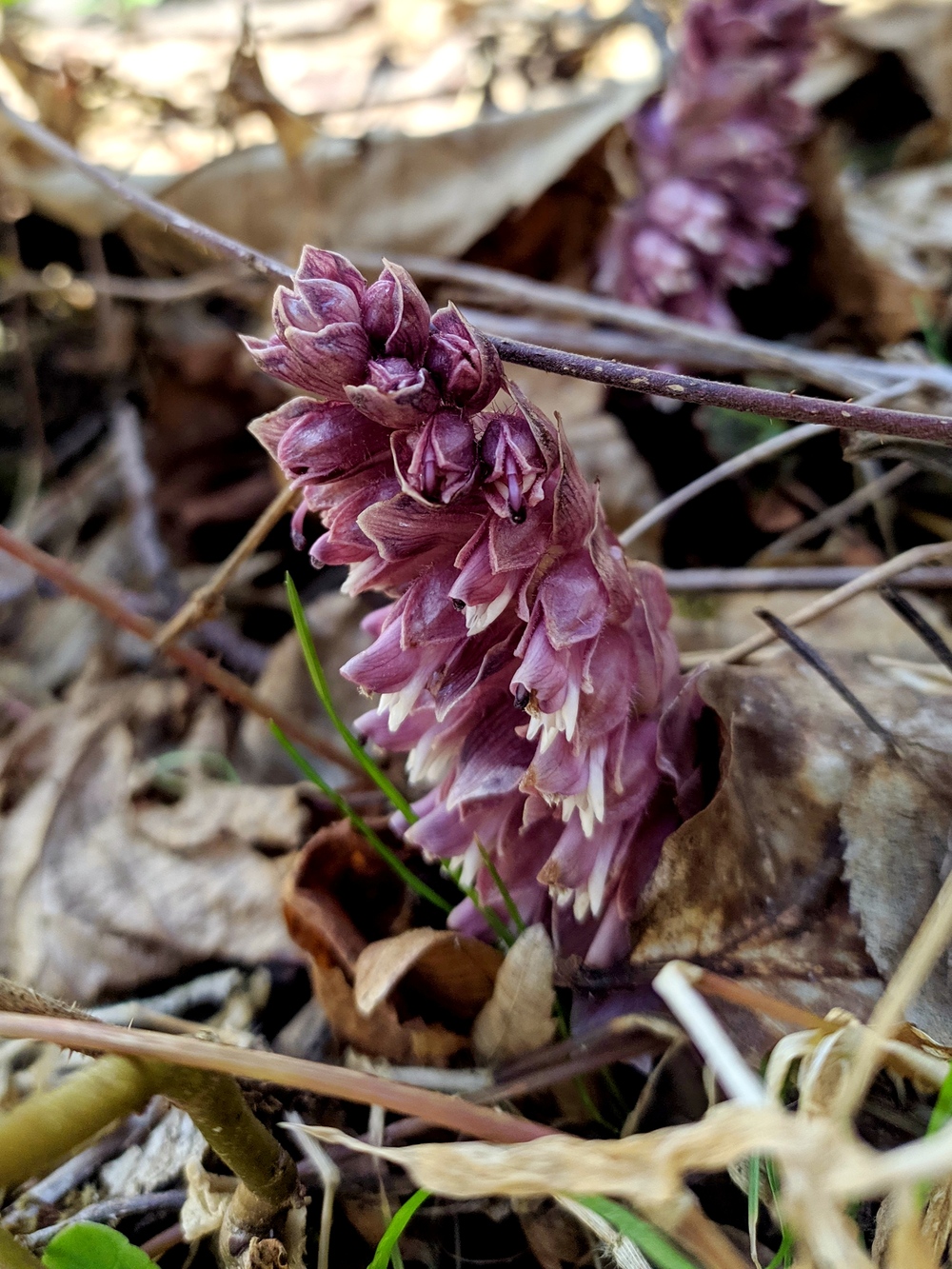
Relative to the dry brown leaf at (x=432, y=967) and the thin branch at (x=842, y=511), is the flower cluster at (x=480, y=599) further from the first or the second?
the thin branch at (x=842, y=511)

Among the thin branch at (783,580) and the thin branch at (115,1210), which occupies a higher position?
the thin branch at (783,580)

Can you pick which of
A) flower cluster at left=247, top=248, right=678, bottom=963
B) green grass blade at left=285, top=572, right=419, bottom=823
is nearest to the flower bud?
flower cluster at left=247, top=248, right=678, bottom=963

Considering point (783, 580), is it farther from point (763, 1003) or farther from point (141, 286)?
point (141, 286)

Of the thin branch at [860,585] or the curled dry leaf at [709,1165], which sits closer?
the curled dry leaf at [709,1165]

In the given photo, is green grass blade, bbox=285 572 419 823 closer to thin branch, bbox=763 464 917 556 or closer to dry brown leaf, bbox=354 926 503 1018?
dry brown leaf, bbox=354 926 503 1018

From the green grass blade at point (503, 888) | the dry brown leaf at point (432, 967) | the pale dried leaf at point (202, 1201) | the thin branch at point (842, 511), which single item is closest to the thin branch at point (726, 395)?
the green grass blade at point (503, 888)

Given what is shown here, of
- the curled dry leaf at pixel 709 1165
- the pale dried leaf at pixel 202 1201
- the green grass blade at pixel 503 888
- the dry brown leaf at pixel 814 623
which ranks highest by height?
the curled dry leaf at pixel 709 1165

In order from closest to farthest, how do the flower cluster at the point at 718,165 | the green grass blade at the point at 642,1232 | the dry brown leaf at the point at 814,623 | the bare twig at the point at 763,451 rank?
1. the green grass blade at the point at 642,1232
2. the bare twig at the point at 763,451
3. the dry brown leaf at the point at 814,623
4. the flower cluster at the point at 718,165
